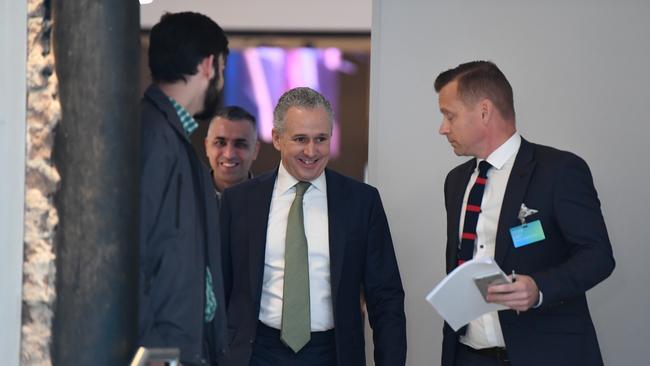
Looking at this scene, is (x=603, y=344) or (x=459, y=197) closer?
(x=459, y=197)

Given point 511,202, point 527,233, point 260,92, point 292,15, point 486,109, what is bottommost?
point 527,233

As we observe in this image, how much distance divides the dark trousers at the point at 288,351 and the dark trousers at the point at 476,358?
0.49 m

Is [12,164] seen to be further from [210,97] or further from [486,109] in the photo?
[486,109]

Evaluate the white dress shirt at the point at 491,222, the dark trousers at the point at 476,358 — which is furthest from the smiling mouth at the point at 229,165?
the dark trousers at the point at 476,358

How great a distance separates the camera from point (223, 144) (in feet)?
17.8

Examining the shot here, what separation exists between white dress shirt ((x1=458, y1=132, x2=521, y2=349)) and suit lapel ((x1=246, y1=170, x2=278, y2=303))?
78 cm

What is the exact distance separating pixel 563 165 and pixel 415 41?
1650 mm

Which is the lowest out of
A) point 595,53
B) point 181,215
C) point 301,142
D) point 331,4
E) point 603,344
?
point 603,344

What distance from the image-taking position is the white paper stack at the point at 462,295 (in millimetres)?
3230

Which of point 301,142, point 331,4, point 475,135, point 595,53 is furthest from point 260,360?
point 331,4

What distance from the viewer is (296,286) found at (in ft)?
12.3

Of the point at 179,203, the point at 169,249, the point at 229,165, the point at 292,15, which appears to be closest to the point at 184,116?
the point at 179,203

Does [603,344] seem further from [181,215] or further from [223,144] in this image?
[181,215]

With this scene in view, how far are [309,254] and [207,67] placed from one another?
1.36m
